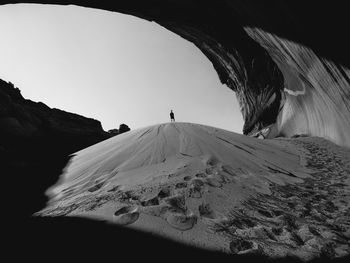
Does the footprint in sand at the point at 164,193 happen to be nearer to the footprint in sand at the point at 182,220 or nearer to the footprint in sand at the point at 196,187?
the footprint in sand at the point at 196,187

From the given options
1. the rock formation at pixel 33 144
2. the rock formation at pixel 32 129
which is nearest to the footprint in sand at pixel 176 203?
the rock formation at pixel 33 144

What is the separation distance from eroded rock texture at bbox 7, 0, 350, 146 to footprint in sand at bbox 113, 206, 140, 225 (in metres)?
3.49

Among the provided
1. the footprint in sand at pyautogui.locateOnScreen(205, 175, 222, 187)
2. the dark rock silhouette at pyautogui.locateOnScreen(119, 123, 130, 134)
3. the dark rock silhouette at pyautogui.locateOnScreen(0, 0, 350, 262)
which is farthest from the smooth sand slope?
the dark rock silhouette at pyautogui.locateOnScreen(119, 123, 130, 134)

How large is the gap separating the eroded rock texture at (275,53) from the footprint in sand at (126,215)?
349 cm

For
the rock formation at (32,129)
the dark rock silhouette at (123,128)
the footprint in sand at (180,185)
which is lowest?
the footprint in sand at (180,185)

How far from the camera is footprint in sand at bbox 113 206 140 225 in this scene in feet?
7.55

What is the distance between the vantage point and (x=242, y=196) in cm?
294

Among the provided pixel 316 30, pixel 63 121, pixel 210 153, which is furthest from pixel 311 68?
pixel 63 121

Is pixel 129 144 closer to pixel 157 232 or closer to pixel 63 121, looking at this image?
pixel 157 232

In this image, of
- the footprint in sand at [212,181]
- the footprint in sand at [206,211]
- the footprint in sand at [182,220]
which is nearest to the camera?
the footprint in sand at [182,220]

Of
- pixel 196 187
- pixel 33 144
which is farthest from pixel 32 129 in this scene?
pixel 196 187

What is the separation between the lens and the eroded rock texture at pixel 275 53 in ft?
12.1

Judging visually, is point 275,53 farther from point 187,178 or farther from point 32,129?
point 32,129

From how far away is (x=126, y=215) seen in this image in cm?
240
